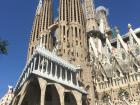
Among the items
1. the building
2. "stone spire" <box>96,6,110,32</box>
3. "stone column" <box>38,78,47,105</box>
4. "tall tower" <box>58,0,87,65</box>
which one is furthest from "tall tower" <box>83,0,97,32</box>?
"stone column" <box>38,78,47,105</box>

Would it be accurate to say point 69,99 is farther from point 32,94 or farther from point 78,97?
point 32,94

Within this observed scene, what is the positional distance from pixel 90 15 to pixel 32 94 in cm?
2229

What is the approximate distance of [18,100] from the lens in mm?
24844

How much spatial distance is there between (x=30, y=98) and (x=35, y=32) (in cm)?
1349

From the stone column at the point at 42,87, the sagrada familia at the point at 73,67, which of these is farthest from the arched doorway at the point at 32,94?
the stone column at the point at 42,87

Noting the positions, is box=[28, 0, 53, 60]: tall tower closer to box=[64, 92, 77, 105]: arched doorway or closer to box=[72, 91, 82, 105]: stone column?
box=[64, 92, 77, 105]: arched doorway

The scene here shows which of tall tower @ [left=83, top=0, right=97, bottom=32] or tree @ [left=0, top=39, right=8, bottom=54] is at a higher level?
tall tower @ [left=83, top=0, right=97, bottom=32]

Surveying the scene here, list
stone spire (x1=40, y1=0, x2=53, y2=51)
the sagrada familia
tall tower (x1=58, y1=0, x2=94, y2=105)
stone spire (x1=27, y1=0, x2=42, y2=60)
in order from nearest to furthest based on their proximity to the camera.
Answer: the sagrada familia < tall tower (x1=58, y1=0, x2=94, y2=105) < stone spire (x1=27, y1=0, x2=42, y2=60) < stone spire (x1=40, y1=0, x2=53, y2=51)

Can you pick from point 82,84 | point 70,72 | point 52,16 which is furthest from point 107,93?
point 52,16

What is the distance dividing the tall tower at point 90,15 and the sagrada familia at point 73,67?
843 millimetres

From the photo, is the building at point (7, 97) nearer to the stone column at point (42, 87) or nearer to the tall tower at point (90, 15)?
the stone column at point (42, 87)

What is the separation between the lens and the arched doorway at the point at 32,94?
2391 cm

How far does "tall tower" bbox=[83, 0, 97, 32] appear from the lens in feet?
133

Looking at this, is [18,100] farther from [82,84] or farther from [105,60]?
[105,60]
